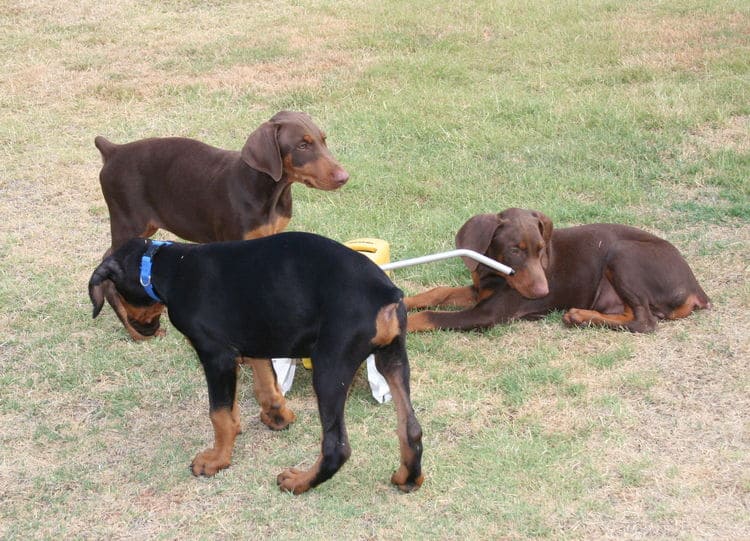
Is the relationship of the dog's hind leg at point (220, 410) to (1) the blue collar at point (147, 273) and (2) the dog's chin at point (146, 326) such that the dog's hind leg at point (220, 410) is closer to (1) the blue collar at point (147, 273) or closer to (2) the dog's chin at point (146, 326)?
(1) the blue collar at point (147, 273)

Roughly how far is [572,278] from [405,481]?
2218 millimetres

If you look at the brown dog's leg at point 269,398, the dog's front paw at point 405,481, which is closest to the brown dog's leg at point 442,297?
the brown dog's leg at point 269,398

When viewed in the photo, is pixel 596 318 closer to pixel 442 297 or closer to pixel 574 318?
pixel 574 318

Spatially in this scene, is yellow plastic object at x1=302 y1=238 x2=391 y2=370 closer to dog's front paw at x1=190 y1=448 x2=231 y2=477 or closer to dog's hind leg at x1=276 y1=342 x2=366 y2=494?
dog's front paw at x1=190 y1=448 x2=231 y2=477

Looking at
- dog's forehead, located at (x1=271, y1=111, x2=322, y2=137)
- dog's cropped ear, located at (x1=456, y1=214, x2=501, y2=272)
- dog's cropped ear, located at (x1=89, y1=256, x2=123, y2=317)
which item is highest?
dog's forehead, located at (x1=271, y1=111, x2=322, y2=137)

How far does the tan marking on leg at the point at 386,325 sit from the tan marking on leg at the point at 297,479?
659mm

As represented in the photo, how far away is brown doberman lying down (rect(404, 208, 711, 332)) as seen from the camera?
5.96 m

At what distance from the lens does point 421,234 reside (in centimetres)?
739

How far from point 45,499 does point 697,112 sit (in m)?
7.07

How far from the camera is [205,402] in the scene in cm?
550

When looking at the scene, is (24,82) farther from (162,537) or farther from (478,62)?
(162,537)

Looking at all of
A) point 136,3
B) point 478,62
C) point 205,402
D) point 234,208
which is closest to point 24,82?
point 136,3

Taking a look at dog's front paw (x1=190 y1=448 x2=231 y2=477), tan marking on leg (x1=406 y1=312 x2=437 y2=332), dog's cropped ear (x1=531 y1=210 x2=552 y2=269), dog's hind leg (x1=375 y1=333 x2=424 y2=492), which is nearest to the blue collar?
dog's front paw (x1=190 y1=448 x2=231 y2=477)

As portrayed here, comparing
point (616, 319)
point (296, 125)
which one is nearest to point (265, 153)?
point (296, 125)
